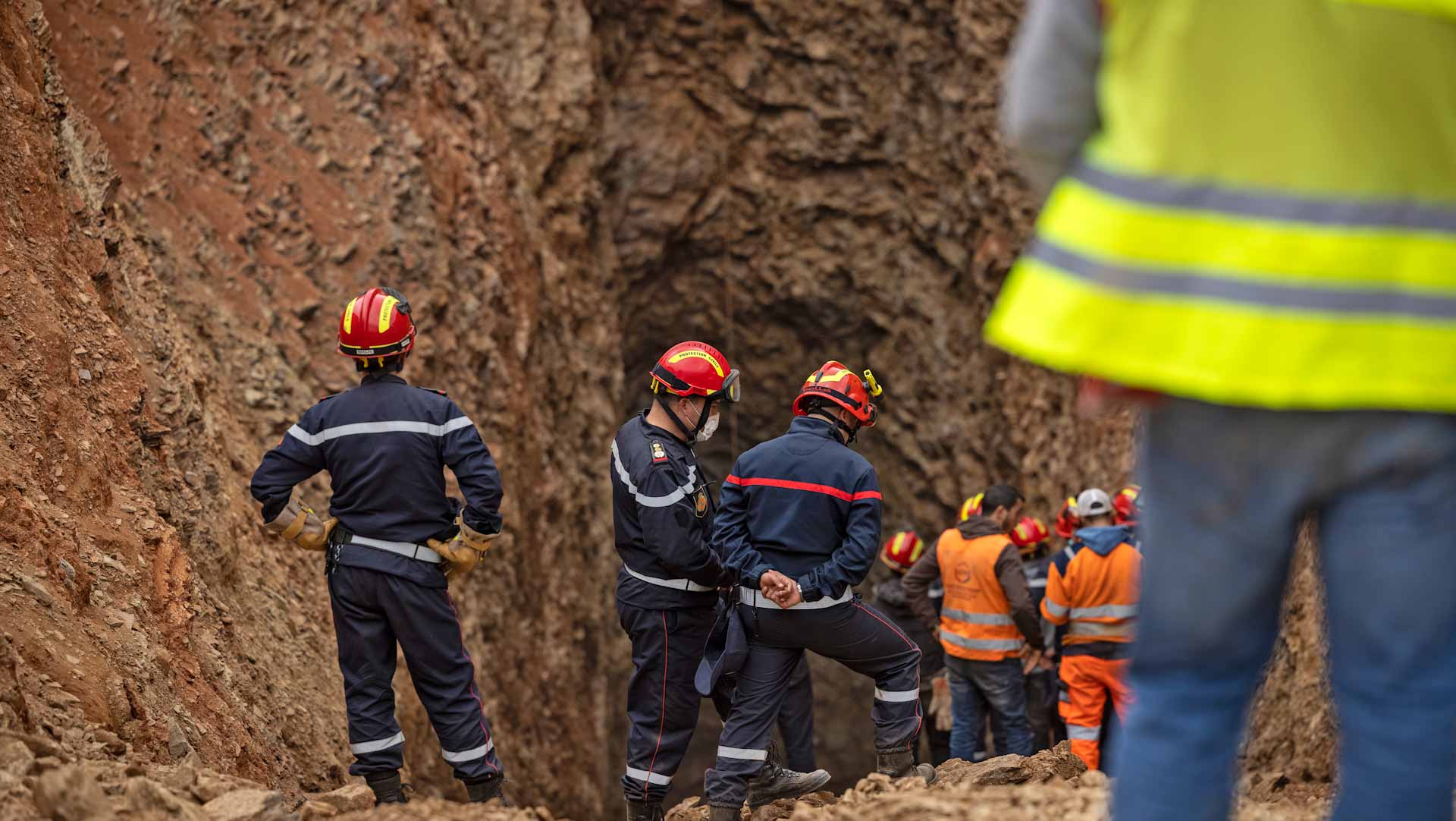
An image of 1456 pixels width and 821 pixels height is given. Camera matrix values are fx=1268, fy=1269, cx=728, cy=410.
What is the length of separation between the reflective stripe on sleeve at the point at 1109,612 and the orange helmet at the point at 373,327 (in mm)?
4200

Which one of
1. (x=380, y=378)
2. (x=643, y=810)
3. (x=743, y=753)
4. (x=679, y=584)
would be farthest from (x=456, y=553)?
(x=643, y=810)

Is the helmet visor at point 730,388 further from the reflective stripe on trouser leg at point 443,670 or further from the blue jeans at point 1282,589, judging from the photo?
the blue jeans at point 1282,589

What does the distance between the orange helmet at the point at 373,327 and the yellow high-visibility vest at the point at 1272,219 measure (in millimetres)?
3680

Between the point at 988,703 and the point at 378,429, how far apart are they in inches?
194

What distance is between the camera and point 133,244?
7.19m

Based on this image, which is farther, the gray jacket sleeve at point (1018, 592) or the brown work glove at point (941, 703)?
the brown work glove at point (941, 703)

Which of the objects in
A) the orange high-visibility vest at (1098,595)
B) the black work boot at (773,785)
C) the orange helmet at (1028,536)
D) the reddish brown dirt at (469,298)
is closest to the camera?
the reddish brown dirt at (469,298)

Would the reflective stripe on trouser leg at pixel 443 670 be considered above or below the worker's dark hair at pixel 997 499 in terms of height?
below

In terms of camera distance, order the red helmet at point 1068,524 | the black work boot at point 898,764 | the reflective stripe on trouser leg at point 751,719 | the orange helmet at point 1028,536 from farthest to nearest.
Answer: the orange helmet at point 1028,536
the red helmet at point 1068,524
the black work boot at point 898,764
the reflective stripe on trouser leg at point 751,719

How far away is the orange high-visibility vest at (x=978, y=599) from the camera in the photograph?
26.5 feet

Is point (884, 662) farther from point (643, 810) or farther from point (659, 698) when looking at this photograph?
point (643, 810)

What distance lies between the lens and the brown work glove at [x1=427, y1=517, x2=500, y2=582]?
17.3 ft

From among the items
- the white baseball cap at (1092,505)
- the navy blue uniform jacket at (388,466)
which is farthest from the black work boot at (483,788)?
the white baseball cap at (1092,505)

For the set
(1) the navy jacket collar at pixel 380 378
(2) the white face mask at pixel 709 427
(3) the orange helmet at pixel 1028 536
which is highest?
(1) the navy jacket collar at pixel 380 378
